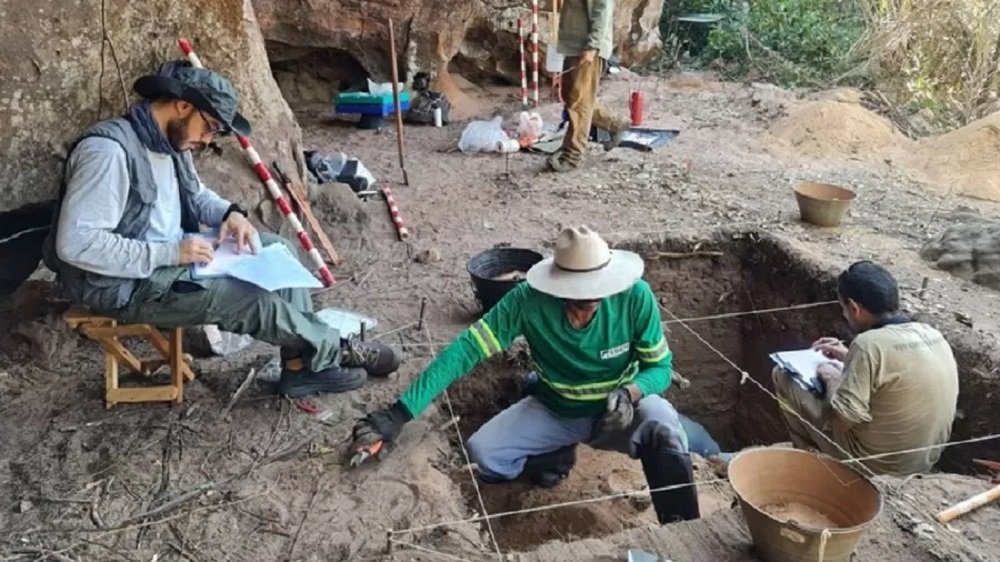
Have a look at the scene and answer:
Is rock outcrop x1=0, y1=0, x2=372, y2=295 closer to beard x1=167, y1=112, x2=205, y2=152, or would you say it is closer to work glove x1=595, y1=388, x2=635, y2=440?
beard x1=167, y1=112, x2=205, y2=152

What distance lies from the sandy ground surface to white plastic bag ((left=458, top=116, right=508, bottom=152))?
3.82ft

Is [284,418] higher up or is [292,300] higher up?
[292,300]

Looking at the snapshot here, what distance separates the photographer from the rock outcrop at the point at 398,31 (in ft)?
30.7

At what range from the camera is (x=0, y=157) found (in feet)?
13.6

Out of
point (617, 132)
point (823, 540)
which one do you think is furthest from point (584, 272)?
point (617, 132)

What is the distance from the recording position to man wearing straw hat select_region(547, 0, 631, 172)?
7.45m

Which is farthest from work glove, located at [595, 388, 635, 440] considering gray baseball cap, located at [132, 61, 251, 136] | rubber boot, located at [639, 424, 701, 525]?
gray baseball cap, located at [132, 61, 251, 136]

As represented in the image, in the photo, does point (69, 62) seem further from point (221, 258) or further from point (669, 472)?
point (669, 472)

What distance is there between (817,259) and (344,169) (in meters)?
3.75

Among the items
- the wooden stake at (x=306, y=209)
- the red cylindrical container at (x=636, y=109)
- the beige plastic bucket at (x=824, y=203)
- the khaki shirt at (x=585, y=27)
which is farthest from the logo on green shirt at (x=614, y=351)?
the red cylindrical container at (x=636, y=109)

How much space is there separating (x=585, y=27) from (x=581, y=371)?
182 inches

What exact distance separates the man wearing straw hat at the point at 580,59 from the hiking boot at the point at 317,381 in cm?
427

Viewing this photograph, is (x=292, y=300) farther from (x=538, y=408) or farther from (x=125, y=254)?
(x=538, y=408)

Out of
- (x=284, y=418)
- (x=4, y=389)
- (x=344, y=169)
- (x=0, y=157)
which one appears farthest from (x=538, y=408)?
(x=344, y=169)
